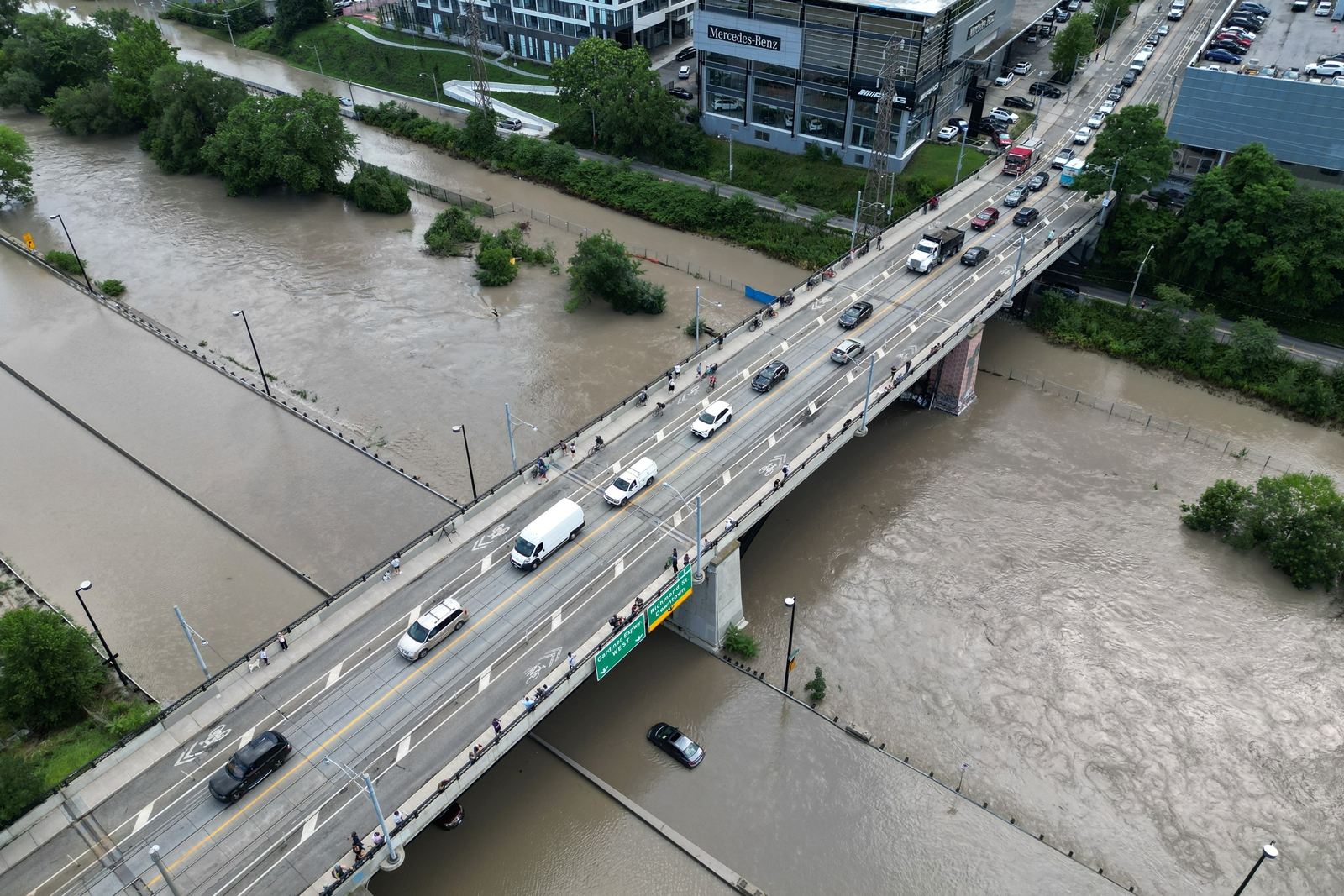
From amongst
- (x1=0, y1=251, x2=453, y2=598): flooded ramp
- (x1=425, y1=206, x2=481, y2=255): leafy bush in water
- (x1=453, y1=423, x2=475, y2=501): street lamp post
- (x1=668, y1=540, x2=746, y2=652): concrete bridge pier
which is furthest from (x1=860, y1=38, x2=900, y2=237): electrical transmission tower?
(x1=0, y1=251, x2=453, y2=598): flooded ramp

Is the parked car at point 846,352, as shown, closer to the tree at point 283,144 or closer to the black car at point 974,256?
the black car at point 974,256

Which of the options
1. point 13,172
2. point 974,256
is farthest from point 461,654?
point 13,172

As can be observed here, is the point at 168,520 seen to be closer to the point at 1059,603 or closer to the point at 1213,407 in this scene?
the point at 1059,603

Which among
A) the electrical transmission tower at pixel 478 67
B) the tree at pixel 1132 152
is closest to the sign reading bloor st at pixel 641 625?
the tree at pixel 1132 152

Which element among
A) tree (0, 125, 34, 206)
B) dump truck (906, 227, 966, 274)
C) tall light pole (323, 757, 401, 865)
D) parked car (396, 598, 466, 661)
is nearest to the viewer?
tall light pole (323, 757, 401, 865)

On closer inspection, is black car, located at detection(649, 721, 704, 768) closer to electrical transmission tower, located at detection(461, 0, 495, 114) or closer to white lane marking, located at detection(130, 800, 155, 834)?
white lane marking, located at detection(130, 800, 155, 834)

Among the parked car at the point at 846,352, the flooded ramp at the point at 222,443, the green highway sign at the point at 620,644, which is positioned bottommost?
the flooded ramp at the point at 222,443

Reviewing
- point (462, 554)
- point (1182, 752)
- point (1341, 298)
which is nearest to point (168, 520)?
point (462, 554)

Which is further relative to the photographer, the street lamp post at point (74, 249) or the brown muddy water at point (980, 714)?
the street lamp post at point (74, 249)

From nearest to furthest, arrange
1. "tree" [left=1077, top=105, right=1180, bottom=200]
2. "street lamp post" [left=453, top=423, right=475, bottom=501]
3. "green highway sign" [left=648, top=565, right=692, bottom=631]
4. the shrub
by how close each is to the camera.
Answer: "green highway sign" [left=648, top=565, right=692, bottom=631] → the shrub → "street lamp post" [left=453, top=423, right=475, bottom=501] → "tree" [left=1077, top=105, right=1180, bottom=200]
